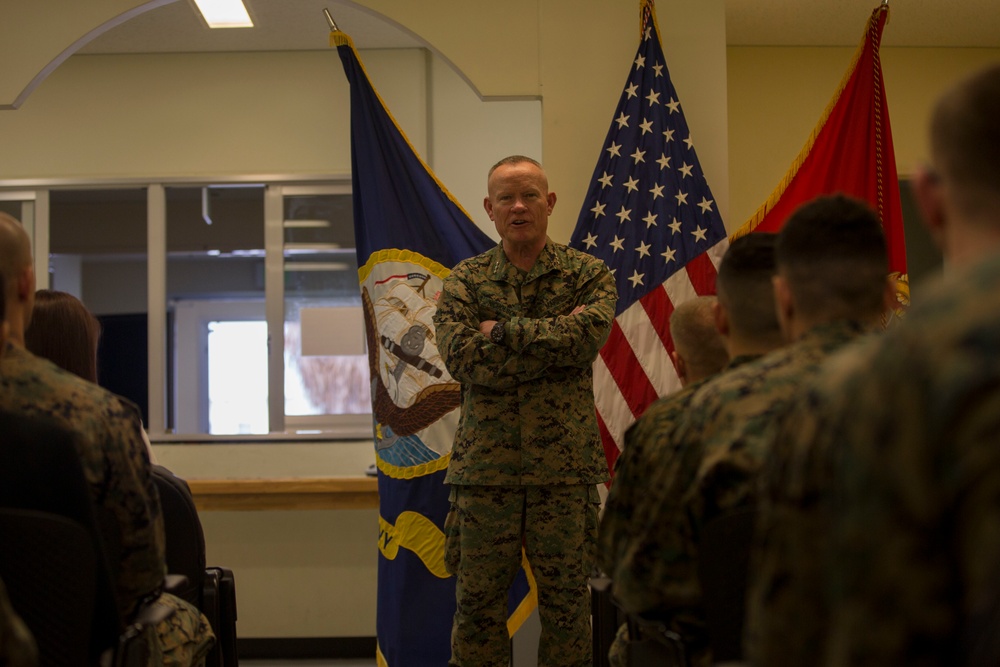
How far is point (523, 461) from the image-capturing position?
9.12ft

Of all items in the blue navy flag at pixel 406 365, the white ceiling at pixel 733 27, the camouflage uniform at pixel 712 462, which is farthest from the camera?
the white ceiling at pixel 733 27

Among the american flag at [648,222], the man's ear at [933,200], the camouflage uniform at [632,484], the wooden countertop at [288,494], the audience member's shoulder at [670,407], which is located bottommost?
the wooden countertop at [288,494]

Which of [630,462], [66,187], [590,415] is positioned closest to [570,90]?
[590,415]

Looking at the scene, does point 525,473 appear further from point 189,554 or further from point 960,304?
point 960,304

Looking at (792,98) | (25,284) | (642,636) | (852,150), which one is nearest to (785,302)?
(642,636)

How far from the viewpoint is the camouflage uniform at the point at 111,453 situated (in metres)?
1.62

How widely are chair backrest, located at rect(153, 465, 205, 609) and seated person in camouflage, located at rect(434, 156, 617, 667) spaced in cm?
75

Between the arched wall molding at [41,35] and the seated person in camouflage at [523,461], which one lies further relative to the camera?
the arched wall molding at [41,35]

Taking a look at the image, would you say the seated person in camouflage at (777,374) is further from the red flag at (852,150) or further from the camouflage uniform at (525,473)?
the red flag at (852,150)

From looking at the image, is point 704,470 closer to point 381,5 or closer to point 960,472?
point 960,472

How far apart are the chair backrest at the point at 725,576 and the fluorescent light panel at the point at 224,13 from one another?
3.80m

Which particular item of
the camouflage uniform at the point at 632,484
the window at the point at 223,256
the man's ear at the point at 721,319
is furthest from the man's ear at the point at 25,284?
the window at the point at 223,256

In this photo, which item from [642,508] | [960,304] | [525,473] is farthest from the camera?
[525,473]

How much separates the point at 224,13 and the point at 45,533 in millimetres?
3699
